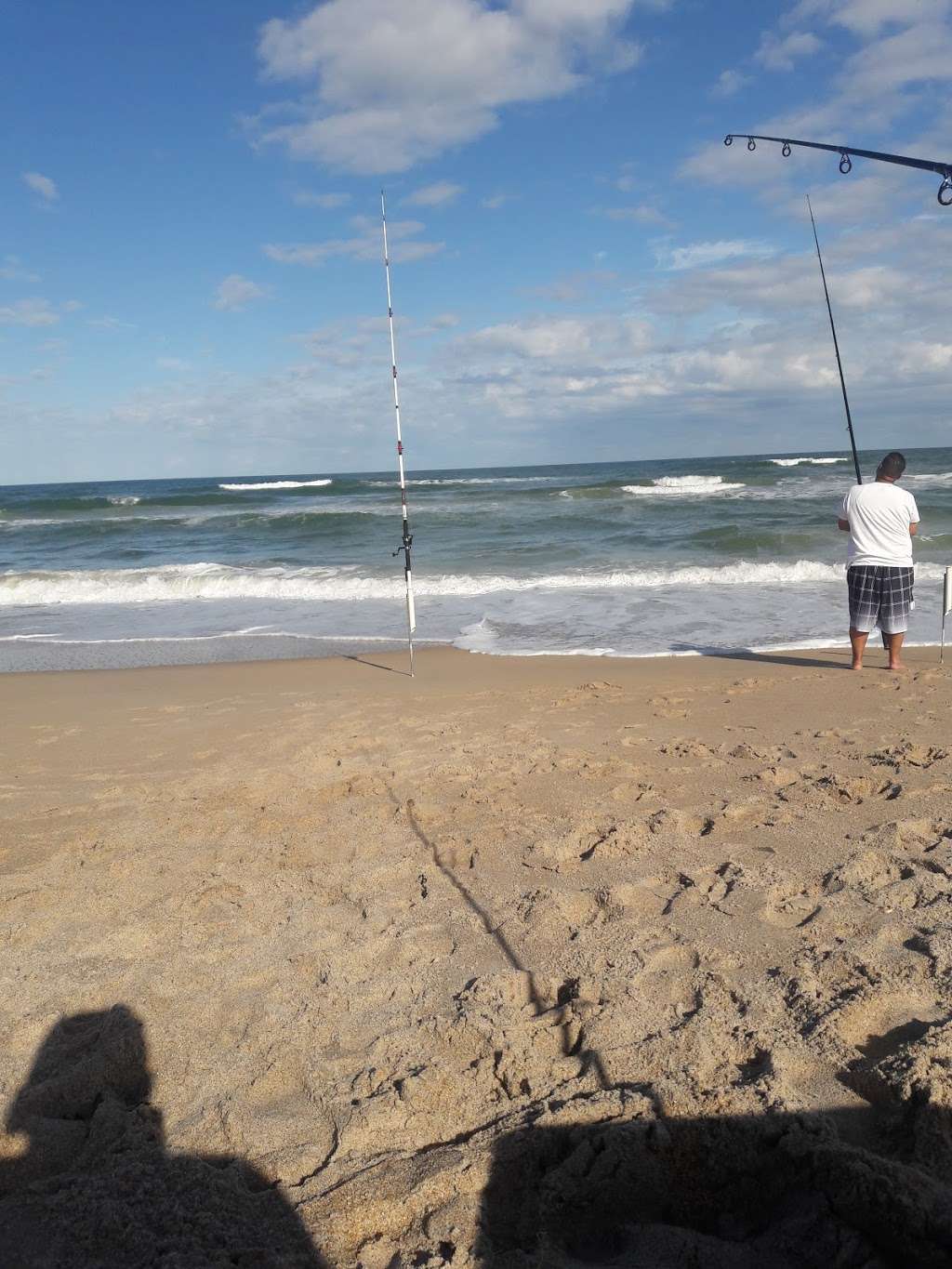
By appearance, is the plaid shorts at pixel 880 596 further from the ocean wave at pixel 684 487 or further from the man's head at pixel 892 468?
the ocean wave at pixel 684 487

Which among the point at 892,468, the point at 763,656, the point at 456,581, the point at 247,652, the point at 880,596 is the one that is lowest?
the point at 763,656

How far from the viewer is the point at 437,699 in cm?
613

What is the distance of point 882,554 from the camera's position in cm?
612

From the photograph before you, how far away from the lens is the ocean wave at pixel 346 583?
476 inches

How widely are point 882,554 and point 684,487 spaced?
1128 inches

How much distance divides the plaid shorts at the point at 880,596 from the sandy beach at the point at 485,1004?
1.53 metres

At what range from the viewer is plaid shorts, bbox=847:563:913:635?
6148mm

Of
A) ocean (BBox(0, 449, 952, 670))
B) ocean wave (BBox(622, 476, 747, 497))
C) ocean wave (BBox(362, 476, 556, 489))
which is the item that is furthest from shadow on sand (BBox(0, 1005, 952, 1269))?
ocean wave (BBox(362, 476, 556, 489))

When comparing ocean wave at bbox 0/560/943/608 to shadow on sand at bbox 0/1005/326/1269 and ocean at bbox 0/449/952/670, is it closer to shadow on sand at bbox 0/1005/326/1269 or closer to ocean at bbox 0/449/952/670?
ocean at bbox 0/449/952/670

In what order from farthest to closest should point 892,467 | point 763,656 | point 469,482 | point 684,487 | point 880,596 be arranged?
point 469,482 → point 684,487 → point 763,656 → point 880,596 → point 892,467

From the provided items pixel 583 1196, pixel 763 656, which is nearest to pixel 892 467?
pixel 763 656

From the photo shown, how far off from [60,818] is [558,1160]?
3.09 meters

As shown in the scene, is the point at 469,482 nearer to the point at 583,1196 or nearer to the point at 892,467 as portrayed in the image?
the point at 892,467

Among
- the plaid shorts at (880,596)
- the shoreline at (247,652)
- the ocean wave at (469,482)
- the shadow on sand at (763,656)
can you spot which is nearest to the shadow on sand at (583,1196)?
the plaid shorts at (880,596)
